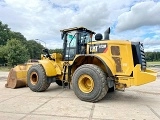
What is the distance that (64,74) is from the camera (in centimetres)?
806

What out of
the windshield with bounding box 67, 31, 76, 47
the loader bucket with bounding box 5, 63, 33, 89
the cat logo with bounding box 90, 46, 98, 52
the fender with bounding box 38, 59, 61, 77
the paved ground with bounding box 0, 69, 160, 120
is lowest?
the paved ground with bounding box 0, 69, 160, 120

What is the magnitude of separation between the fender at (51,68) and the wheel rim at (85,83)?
169cm

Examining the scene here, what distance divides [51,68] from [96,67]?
2431mm

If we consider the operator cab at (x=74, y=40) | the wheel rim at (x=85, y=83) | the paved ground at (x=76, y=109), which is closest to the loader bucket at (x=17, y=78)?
the operator cab at (x=74, y=40)

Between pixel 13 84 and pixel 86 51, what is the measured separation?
3976 mm

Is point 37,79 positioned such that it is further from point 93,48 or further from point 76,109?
point 76,109

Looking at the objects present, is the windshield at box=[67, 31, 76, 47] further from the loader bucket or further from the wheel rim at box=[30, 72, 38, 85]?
the loader bucket

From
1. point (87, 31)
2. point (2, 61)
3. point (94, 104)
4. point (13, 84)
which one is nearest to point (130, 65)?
point (94, 104)

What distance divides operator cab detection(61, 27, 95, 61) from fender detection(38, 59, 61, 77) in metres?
0.51

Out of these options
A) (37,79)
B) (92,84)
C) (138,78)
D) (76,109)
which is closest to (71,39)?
(37,79)

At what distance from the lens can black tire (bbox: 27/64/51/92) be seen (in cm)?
827

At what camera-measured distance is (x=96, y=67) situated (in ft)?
21.8

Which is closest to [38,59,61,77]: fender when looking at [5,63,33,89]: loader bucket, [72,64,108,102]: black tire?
[5,63,33,89]: loader bucket

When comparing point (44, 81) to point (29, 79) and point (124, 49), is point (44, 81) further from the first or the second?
point (124, 49)
